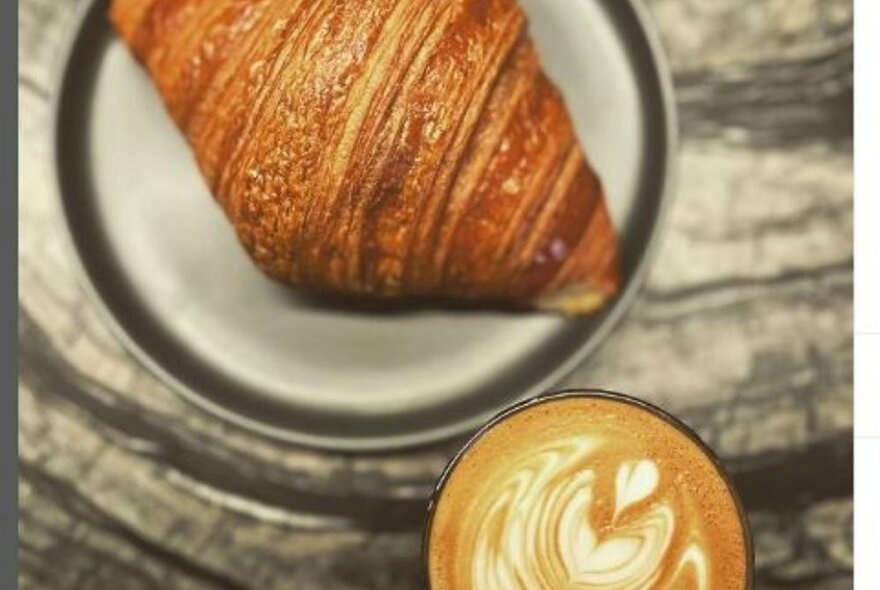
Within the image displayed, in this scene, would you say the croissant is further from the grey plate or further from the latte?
the latte

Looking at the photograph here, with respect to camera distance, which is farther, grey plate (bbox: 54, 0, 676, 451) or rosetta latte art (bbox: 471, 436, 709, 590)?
grey plate (bbox: 54, 0, 676, 451)

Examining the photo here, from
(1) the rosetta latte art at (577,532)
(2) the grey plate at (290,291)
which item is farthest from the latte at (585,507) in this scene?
(2) the grey plate at (290,291)

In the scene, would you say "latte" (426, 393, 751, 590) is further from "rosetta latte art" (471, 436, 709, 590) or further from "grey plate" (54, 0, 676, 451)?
"grey plate" (54, 0, 676, 451)

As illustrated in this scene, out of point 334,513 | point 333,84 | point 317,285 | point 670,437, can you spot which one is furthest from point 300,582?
point 333,84

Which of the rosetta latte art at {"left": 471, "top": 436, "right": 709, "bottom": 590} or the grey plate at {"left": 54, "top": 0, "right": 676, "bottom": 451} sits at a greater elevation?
the grey plate at {"left": 54, "top": 0, "right": 676, "bottom": 451}

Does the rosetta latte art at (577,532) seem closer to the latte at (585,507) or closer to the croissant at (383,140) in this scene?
the latte at (585,507)

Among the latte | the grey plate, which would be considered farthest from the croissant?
the latte

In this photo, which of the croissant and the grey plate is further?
the grey plate
